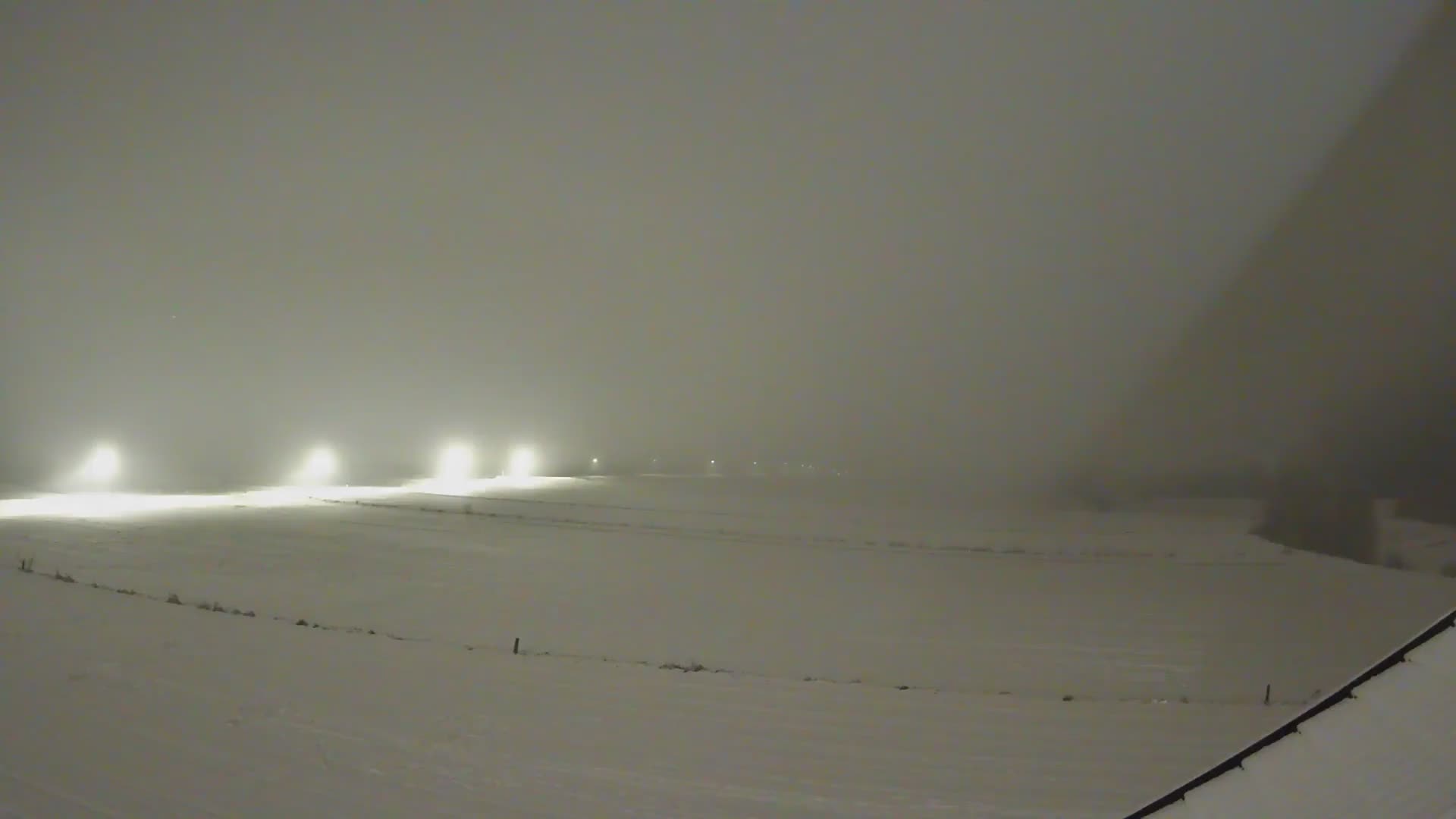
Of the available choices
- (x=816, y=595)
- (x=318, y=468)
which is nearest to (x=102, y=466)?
(x=318, y=468)

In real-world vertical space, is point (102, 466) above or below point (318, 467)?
below

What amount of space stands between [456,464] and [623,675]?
39108 millimetres

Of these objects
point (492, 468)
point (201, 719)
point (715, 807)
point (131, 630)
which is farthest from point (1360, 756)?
point (492, 468)

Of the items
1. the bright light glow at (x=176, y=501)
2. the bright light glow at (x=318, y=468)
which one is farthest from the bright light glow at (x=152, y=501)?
the bright light glow at (x=318, y=468)

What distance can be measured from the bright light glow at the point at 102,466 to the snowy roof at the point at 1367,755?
29.1 m

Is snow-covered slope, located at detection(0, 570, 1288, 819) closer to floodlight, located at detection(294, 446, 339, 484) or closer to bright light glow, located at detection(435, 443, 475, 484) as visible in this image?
floodlight, located at detection(294, 446, 339, 484)

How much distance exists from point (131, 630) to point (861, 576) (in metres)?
9.76

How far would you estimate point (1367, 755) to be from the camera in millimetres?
1595

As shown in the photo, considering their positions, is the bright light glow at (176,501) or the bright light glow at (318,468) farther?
the bright light glow at (318,468)

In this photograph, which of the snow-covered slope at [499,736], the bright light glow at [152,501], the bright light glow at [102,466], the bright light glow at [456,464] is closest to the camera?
the snow-covered slope at [499,736]

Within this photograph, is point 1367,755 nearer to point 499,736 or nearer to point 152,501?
point 499,736

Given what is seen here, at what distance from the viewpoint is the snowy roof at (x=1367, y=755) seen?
1.48 meters

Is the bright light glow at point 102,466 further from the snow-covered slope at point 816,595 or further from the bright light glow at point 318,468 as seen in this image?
the snow-covered slope at point 816,595

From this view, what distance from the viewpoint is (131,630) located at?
19.5 feet
